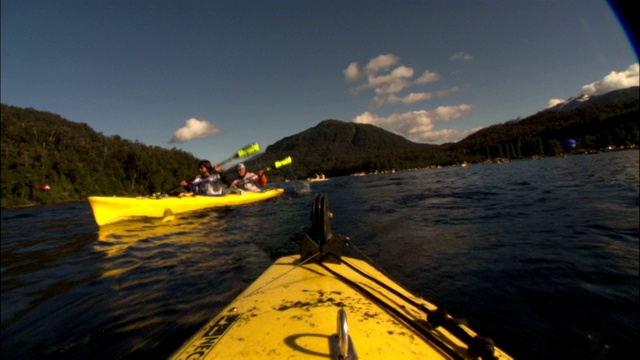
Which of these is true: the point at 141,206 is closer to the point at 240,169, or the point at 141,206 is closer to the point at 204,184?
the point at 204,184

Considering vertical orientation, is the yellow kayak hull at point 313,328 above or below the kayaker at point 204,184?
below

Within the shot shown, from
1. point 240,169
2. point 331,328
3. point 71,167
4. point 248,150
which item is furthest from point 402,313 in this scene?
point 71,167

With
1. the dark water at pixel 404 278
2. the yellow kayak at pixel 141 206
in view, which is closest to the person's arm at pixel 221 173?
the yellow kayak at pixel 141 206

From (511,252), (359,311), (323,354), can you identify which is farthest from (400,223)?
(323,354)

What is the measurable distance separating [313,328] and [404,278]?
11.8 feet

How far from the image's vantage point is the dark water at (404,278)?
11.1ft

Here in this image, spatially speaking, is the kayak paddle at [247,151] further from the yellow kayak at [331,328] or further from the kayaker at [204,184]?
the yellow kayak at [331,328]

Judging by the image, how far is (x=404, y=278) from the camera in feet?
17.6

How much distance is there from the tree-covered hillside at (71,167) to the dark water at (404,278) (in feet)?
181

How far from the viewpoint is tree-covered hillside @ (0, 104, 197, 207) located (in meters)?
49.9

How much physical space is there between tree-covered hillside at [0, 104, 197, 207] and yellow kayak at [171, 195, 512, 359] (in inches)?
2479

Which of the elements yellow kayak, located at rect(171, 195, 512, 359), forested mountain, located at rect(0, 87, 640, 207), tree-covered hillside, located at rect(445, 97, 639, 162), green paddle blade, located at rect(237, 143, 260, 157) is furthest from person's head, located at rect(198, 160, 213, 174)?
tree-covered hillside, located at rect(445, 97, 639, 162)

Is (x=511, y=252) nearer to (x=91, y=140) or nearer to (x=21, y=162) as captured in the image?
(x=21, y=162)

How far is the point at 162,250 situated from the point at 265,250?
2.79 m
